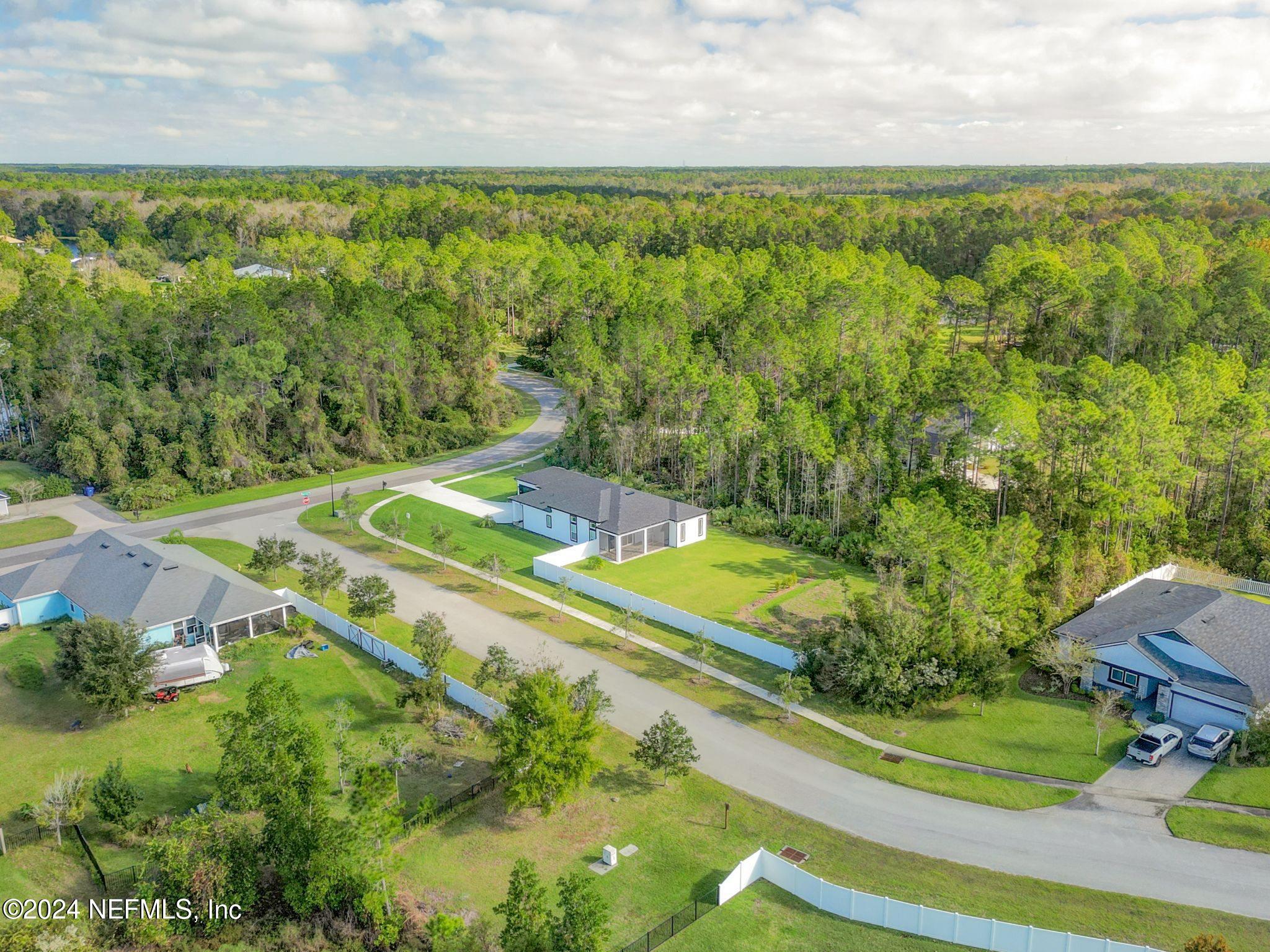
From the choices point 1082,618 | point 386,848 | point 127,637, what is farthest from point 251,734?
point 1082,618

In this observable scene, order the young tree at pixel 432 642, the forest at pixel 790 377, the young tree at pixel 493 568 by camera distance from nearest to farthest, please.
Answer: the young tree at pixel 432 642
the forest at pixel 790 377
the young tree at pixel 493 568

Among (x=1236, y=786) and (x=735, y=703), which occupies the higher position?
(x=1236, y=786)

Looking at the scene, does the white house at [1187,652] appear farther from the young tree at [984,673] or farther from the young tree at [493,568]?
the young tree at [493,568]

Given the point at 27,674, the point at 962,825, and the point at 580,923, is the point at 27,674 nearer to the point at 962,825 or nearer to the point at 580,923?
the point at 580,923

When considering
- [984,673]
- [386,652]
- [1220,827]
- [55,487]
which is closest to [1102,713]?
[984,673]

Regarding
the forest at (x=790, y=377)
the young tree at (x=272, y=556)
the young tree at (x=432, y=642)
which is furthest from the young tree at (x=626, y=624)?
the young tree at (x=272, y=556)

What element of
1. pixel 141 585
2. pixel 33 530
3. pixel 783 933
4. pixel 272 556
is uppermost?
pixel 141 585
